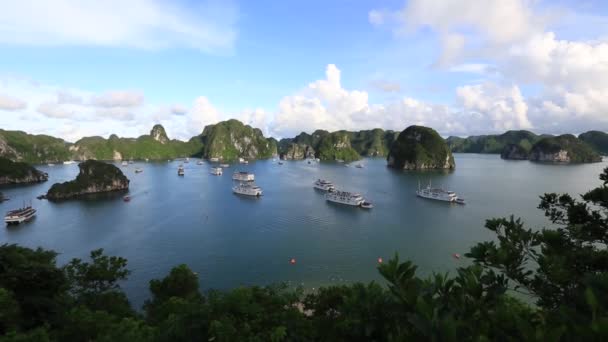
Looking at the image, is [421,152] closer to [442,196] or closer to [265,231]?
[442,196]

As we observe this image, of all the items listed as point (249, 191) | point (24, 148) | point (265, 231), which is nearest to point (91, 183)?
point (249, 191)

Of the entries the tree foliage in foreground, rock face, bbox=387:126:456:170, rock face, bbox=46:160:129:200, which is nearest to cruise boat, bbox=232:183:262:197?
rock face, bbox=46:160:129:200

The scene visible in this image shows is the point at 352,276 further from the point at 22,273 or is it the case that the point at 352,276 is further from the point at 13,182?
the point at 13,182

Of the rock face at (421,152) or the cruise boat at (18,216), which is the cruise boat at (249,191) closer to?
the cruise boat at (18,216)

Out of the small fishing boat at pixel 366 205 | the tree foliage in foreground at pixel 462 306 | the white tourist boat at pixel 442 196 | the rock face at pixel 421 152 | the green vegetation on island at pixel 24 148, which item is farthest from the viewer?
the green vegetation on island at pixel 24 148

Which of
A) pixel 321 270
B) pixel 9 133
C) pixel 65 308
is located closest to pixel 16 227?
pixel 65 308

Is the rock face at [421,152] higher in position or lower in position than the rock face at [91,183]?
higher

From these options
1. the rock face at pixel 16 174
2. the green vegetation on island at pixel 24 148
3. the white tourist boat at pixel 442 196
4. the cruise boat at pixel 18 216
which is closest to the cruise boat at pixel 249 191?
the white tourist boat at pixel 442 196

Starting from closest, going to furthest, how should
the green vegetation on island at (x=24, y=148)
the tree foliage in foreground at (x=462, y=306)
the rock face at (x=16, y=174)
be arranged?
the tree foliage in foreground at (x=462, y=306) < the rock face at (x=16, y=174) < the green vegetation on island at (x=24, y=148)
